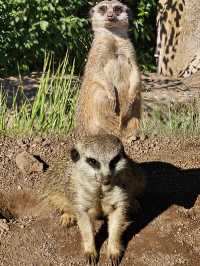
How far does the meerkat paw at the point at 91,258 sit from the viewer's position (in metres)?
3.51

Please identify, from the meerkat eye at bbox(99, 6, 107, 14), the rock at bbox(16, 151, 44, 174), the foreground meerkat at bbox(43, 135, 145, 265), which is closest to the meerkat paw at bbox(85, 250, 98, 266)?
the foreground meerkat at bbox(43, 135, 145, 265)

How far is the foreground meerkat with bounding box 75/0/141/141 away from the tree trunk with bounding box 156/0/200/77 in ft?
12.0

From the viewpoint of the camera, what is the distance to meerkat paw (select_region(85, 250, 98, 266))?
11.5 feet

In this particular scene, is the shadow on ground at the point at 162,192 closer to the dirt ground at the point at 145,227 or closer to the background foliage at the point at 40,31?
the dirt ground at the point at 145,227

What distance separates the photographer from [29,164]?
4527 millimetres

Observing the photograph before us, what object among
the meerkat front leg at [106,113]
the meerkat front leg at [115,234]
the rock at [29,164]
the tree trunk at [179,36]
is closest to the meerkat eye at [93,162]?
the meerkat front leg at [115,234]

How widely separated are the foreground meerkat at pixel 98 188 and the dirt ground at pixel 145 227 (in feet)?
0.38

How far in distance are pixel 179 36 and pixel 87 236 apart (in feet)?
20.7

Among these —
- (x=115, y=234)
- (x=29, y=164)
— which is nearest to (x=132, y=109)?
(x=29, y=164)

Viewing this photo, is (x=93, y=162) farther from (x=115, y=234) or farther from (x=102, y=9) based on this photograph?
(x=102, y=9)

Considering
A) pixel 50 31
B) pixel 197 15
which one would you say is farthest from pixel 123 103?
pixel 197 15

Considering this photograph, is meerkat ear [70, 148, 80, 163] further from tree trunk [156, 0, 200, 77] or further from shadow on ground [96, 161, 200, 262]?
tree trunk [156, 0, 200, 77]

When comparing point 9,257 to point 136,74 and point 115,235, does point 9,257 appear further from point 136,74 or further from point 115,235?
point 136,74

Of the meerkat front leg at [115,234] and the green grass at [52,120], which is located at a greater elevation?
the meerkat front leg at [115,234]
